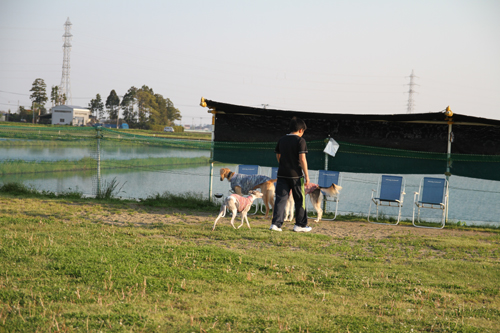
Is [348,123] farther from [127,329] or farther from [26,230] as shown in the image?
[127,329]

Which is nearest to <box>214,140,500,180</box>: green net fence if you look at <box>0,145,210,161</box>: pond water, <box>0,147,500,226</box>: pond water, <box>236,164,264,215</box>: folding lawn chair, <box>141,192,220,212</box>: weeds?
<box>0,147,500,226</box>: pond water

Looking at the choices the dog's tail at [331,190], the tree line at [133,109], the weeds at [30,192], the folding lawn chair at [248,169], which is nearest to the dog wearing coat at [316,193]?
the dog's tail at [331,190]

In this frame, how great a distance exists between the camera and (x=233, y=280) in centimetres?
446

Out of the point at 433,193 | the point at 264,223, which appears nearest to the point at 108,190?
the point at 264,223

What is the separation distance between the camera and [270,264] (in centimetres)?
512

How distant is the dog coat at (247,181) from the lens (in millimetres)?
9047

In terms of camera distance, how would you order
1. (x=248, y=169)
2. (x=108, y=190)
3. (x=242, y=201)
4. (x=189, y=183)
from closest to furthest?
(x=242, y=201), (x=248, y=169), (x=108, y=190), (x=189, y=183)

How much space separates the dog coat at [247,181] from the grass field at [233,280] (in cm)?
163

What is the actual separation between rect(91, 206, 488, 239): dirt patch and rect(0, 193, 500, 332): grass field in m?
0.31

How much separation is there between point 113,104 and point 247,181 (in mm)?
79202

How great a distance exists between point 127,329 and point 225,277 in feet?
4.90

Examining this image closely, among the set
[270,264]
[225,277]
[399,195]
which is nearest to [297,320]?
[225,277]

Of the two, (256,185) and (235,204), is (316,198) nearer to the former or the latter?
(256,185)

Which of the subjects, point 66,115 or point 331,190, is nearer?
point 331,190
